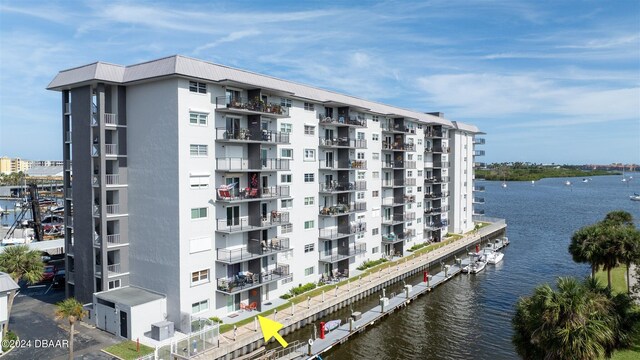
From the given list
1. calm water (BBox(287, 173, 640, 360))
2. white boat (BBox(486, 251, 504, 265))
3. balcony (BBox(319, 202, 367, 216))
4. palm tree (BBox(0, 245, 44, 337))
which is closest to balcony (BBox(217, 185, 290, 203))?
balcony (BBox(319, 202, 367, 216))

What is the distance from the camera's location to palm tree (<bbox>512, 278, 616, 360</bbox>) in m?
19.2

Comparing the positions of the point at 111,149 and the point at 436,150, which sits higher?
the point at 436,150

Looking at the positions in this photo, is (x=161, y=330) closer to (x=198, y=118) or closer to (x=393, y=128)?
(x=198, y=118)

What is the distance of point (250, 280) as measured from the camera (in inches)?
1426

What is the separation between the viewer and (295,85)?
139 ft

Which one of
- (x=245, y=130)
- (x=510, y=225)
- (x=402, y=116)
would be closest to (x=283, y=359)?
(x=245, y=130)

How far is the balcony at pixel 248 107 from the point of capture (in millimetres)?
34750

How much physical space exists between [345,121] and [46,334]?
110ft

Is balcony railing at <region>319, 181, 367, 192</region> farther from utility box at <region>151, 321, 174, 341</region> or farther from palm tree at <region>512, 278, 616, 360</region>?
palm tree at <region>512, 278, 616, 360</region>

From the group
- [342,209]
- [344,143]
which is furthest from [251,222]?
[344,143]

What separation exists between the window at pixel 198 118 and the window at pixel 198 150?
181cm

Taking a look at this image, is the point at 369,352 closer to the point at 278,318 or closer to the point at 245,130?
the point at 278,318

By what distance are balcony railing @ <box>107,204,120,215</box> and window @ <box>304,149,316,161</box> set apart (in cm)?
1823

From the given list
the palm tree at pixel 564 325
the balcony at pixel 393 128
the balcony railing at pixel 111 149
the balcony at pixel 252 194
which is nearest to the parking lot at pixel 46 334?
the balcony at pixel 252 194
